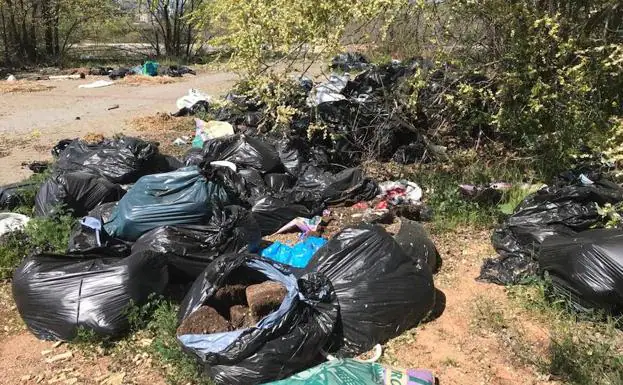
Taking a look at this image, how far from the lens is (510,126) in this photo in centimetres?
473

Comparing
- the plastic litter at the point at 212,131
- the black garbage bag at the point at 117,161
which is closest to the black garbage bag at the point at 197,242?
the black garbage bag at the point at 117,161

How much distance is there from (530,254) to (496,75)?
1919 mm

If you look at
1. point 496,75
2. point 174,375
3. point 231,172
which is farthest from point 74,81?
point 174,375

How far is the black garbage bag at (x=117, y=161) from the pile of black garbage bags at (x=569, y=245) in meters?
2.87

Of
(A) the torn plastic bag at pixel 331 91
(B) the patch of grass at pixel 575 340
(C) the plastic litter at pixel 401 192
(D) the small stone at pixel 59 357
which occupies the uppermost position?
(A) the torn plastic bag at pixel 331 91

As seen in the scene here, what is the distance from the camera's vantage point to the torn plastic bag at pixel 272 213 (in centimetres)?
411

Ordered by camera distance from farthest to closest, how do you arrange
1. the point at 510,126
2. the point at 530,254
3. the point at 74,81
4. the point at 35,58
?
1. the point at 35,58
2. the point at 74,81
3. the point at 510,126
4. the point at 530,254

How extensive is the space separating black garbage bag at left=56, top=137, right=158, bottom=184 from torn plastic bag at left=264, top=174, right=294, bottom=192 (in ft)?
3.29

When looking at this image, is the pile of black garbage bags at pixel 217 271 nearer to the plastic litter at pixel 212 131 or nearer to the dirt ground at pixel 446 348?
the dirt ground at pixel 446 348

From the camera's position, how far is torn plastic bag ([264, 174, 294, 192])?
15.6 feet

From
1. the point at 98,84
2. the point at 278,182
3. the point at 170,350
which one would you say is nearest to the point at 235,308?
the point at 170,350

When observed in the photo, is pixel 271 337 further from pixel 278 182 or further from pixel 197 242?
pixel 278 182

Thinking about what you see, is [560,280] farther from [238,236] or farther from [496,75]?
[496,75]

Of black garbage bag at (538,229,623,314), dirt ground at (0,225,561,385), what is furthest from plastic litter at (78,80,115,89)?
black garbage bag at (538,229,623,314)
